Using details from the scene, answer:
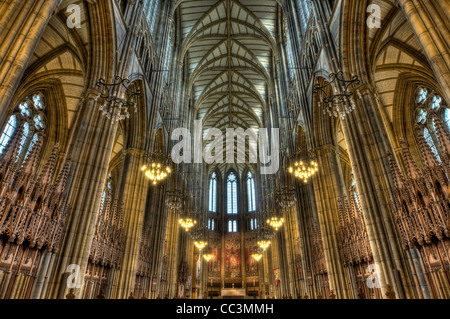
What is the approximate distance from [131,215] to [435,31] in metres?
14.6

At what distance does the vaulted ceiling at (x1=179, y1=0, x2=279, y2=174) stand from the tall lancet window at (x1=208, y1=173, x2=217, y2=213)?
1051 centimetres

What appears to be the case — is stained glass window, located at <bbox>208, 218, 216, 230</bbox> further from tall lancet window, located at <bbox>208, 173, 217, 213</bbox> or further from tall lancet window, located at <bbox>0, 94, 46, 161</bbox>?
tall lancet window, located at <bbox>0, 94, 46, 161</bbox>

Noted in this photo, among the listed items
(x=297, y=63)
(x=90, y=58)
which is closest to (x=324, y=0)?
(x=297, y=63)

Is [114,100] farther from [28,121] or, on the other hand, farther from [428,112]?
[428,112]

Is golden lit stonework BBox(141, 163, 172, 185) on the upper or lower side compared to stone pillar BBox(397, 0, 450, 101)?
upper

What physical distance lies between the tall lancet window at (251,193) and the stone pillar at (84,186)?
3853 centimetres

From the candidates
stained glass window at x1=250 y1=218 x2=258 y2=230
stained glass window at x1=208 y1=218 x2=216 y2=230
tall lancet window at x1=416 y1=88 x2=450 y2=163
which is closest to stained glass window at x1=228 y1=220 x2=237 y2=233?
stained glass window at x1=208 y1=218 x2=216 y2=230

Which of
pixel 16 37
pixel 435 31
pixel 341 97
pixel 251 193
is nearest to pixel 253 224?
pixel 251 193

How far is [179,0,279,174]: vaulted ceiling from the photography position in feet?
91.8

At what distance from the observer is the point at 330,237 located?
46.8ft

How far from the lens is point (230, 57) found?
3353cm

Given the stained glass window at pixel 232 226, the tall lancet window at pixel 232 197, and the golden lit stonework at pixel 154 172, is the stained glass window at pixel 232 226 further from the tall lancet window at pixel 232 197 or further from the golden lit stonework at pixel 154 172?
the golden lit stonework at pixel 154 172

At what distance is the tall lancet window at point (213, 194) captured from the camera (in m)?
47.0

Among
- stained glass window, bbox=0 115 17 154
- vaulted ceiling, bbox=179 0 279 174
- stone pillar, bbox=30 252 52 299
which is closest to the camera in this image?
stone pillar, bbox=30 252 52 299
